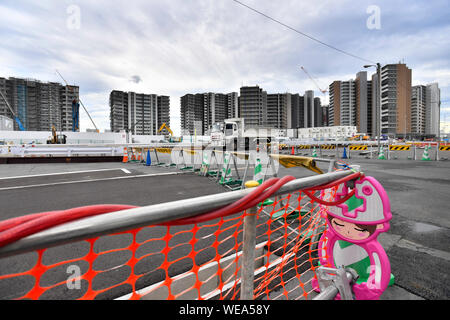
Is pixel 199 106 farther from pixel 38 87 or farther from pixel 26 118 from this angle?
pixel 26 118

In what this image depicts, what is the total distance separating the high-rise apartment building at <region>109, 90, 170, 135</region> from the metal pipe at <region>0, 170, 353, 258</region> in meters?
148

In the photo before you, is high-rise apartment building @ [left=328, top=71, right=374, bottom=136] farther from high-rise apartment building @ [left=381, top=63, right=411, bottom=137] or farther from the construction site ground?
the construction site ground

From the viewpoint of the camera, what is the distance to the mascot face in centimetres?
191

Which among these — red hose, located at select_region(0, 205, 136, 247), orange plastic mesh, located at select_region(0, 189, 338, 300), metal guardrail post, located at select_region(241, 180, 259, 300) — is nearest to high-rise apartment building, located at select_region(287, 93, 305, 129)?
orange plastic mesh, located at select_region(0, 189, 338, 300)

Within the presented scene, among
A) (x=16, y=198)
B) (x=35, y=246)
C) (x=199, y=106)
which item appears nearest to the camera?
(x=35, y=246)

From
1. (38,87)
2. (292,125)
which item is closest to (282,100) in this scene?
(292,125)

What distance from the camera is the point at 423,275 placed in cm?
260

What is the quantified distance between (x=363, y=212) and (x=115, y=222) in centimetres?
198

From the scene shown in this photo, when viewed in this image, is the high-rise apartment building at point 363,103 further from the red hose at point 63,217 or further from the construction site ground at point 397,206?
the red hose at point 63,217

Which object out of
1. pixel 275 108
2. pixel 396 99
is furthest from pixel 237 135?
pixel 396 99

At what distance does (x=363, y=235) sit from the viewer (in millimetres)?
2002

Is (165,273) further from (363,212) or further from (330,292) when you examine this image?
(363,212)

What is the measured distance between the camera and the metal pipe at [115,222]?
0.73 meters
